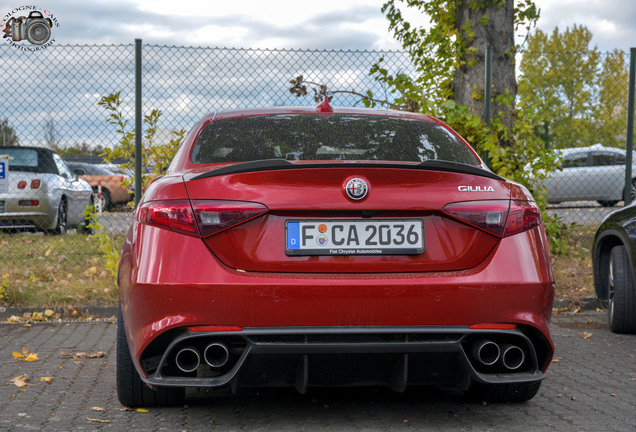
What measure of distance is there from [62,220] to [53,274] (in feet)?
15.5

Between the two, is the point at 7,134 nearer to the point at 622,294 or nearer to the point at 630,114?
the point at 622,294

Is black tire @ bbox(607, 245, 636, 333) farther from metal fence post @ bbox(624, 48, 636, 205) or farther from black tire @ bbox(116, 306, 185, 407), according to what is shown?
black tire @ bbox(116, 306, 185, 407)

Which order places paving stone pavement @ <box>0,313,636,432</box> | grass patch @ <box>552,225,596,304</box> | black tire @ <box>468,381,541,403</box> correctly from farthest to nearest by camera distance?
1. grass patch @ <box>552,225,596,304</box>
2. black tire @ <box>468,381,541,403</box>
3. paving stone pavement @ <box>0,313,636,432</box>

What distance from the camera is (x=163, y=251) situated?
135 inches

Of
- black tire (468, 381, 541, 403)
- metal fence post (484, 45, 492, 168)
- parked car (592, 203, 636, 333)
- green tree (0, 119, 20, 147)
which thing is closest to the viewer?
black tire (468, 381, 541, 403)

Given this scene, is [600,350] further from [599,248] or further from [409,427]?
[409,427]

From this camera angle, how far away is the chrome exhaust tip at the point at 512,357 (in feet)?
11.6

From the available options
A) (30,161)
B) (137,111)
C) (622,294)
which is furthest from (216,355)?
(30,161)

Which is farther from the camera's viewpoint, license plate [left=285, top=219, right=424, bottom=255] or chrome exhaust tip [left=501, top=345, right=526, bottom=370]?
chrome exhaust tip [left=501, top=345, right=526, bottom=370]

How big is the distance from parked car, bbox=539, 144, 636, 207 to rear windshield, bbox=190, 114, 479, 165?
276 inches

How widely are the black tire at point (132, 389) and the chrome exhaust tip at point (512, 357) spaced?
5.09 feet

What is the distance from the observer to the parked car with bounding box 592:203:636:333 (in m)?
6.27

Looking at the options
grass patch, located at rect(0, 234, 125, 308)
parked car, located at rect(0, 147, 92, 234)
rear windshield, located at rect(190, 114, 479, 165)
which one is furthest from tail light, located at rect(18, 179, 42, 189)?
rear windshield, located at rect(190, 114, 479, 165)

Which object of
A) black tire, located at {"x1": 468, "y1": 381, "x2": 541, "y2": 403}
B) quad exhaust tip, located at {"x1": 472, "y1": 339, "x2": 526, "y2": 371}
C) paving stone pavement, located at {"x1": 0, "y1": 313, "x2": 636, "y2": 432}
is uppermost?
quad exhaust tip, located at {"x1": 472, "y1": 339, "x2": 526, "y2": 371}
